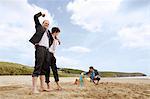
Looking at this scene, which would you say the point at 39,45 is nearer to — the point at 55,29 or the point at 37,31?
the point at 37,31

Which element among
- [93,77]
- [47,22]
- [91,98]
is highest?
[47,22]

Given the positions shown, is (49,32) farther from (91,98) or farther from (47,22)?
(91,98)

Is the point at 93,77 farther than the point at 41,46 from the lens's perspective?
Yes

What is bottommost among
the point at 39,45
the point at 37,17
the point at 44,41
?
the point at 39,45

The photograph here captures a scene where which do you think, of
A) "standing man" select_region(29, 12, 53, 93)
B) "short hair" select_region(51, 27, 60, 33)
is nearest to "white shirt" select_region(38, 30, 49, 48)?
"standing man" select_region(29, 12, 53, 93)

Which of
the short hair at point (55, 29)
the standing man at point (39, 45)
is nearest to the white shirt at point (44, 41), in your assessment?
the standing man at point (39, 45)

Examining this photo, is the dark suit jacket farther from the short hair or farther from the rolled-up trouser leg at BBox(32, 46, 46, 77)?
the short hair

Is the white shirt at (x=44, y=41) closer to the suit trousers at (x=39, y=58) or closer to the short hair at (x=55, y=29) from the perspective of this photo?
the suit trousers at (x=39, y=58)

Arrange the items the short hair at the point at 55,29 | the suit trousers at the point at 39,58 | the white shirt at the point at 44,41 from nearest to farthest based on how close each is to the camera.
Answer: the suit trousers at the point at 39,58, the white shirt at the point at 44,41, the short hair at the point at 55,29

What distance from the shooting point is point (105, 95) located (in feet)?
34.4

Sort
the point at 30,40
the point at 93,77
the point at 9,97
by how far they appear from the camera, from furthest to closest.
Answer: the point at 93,77 → the point at 30,40 → the point at 9,97

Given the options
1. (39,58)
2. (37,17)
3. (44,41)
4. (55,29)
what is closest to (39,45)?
(44,41)

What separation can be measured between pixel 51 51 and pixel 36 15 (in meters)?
1.49

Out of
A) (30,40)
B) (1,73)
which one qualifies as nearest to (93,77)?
(30,40)
